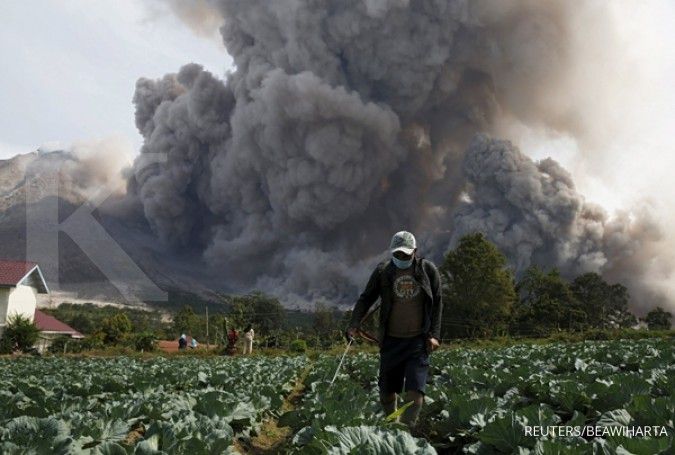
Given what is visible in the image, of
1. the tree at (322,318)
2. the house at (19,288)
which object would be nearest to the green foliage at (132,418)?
the house at (19,288)

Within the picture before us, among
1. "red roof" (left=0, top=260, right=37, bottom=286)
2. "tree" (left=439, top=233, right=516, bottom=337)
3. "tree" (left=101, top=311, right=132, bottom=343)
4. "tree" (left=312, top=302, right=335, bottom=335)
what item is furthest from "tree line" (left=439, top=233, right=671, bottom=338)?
"red roof" (left=0, top=260, right=37, bottom=286)

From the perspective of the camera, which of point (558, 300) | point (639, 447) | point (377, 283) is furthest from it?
point (558, 300)

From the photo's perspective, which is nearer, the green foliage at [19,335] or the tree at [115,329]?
the green foliage at [19,335]

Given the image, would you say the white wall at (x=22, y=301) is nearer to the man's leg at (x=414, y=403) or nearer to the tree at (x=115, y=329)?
the tree at (x=115, y=329)

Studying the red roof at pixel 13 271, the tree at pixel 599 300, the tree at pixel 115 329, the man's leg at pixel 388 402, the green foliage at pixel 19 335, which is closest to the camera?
the man's leg at pixel 388 402

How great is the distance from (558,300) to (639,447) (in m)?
59.1

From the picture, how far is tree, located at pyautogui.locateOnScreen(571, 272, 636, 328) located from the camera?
212ft

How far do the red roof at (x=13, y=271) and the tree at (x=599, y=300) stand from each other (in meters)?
52.8

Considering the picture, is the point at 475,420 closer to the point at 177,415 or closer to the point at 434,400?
the point at 434,400

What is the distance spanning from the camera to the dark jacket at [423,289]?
5.18 m

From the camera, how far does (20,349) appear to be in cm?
2753

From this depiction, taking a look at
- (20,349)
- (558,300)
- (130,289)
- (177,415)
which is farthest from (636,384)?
(130,289)

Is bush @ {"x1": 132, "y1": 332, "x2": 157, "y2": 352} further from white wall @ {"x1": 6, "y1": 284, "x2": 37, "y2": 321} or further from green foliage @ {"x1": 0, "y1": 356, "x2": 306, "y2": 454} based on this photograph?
green foliage @ {"x1": 0, "y1": 356, "x2": 306, "y2": 454}

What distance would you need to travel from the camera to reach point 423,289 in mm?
5168
